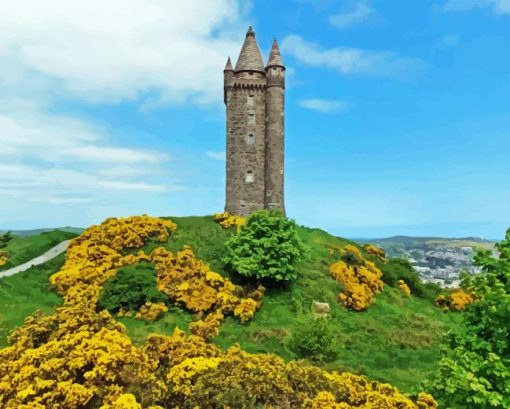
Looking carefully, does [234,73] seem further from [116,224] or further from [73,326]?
[73,326]

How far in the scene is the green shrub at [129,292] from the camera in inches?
1096

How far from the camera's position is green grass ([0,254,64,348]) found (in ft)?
87.6

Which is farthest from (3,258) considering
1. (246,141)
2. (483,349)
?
(483,349)

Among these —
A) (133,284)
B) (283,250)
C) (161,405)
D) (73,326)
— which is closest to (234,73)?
(283,250)

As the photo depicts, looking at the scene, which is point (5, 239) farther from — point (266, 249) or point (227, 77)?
point (266, 249)

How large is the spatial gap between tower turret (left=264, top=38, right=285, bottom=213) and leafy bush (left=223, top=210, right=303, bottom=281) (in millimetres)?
17117

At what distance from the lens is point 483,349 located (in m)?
15.0

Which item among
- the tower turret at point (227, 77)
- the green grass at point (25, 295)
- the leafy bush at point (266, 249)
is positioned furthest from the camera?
the tower turret at point (227, 77)

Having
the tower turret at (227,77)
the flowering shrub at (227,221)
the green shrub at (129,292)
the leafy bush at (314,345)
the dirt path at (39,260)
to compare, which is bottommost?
the leafy bush at (314,345)

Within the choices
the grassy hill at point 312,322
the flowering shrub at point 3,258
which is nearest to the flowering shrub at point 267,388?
the grassy hill at point 312,322

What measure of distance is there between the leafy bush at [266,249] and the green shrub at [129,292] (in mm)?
5956

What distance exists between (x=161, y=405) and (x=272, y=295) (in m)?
19.7

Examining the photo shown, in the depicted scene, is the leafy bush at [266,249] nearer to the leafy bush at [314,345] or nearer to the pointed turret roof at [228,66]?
the leafy bush at [314,345]

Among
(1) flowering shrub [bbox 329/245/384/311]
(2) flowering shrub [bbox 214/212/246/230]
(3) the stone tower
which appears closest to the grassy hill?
(1) flowering shrub [bbox 329/245/384/311]
